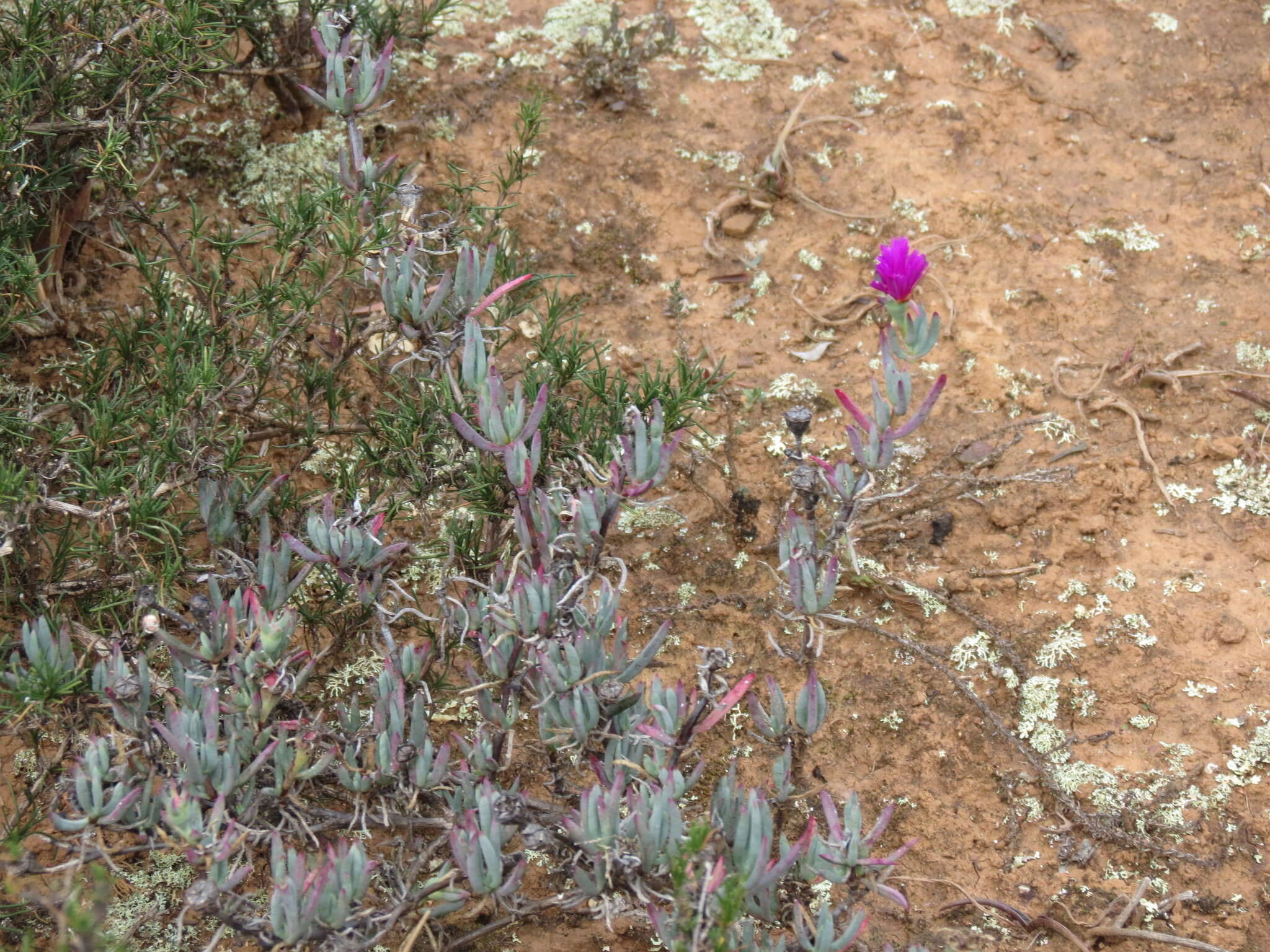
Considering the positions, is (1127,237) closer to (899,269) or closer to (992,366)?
(992,366)

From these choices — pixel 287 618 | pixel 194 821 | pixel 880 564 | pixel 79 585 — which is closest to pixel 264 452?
pixel 79 585

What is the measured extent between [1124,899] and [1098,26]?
3.19 m

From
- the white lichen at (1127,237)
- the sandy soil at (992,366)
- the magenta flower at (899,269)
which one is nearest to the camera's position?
the magenta flower at (899,269)

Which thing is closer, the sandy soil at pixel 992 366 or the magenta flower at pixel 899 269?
the magenta flower at pixel 899 269

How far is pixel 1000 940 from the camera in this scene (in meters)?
2.34

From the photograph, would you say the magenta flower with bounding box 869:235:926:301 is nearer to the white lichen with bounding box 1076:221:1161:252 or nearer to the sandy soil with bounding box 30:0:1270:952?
the sandy soil with bounding box 30:0:1270:952

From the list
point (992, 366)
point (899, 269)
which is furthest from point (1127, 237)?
point (899, 269)

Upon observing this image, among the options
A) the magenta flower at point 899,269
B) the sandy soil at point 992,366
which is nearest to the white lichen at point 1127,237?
the sandy soil at point 992,366

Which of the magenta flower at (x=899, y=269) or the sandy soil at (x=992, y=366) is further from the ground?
the magenta flower at (x=899, y=269)

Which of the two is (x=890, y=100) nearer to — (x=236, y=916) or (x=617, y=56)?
(x=617, y=56)

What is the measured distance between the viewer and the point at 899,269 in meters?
1.92

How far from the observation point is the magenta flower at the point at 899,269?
6.26ft

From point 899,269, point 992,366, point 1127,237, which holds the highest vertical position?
point 899,269

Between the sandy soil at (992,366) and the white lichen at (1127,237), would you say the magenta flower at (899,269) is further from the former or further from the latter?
the white lichen at (1127,237)
